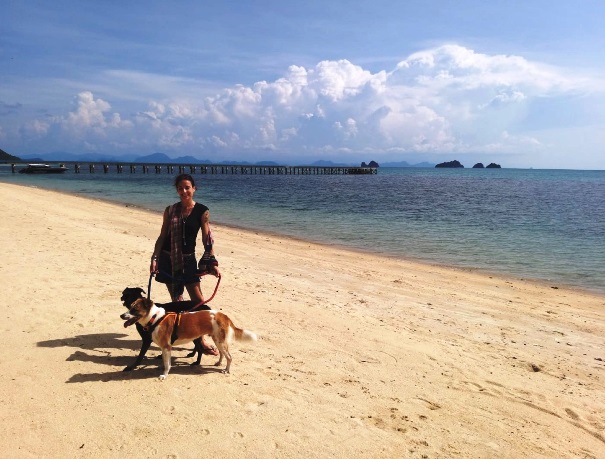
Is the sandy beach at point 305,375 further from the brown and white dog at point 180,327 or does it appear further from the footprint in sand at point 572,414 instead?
the brown and white dog at point 180,327

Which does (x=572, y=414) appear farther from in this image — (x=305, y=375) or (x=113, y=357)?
(x=113, y=357)

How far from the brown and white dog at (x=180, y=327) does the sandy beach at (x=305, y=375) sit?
17.3 inches

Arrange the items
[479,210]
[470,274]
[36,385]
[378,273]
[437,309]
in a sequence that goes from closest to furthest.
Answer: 1. [36,385]
2. [437,309]
3. [378,273]
4. [470,274]
5. [479,210]

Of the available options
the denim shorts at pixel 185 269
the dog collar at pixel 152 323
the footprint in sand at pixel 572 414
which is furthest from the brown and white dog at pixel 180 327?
the footprint in sand at pixel 572 414

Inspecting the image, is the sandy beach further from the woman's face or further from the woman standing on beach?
the woman's face

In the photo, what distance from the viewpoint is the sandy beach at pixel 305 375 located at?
3.95m

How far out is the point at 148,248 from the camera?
39.8 feet

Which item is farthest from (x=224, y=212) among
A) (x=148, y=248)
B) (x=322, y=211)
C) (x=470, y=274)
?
(x=470, y=274)

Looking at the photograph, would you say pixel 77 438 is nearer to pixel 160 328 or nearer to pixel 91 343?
pixel 160 328

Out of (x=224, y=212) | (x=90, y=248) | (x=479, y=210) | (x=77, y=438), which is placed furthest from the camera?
(x=479, y=210)

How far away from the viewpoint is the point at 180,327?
478cm

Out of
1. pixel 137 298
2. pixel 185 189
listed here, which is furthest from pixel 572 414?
pixel 185 189

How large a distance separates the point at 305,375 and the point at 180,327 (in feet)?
5.22

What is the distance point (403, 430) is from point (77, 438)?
2.96 metres
